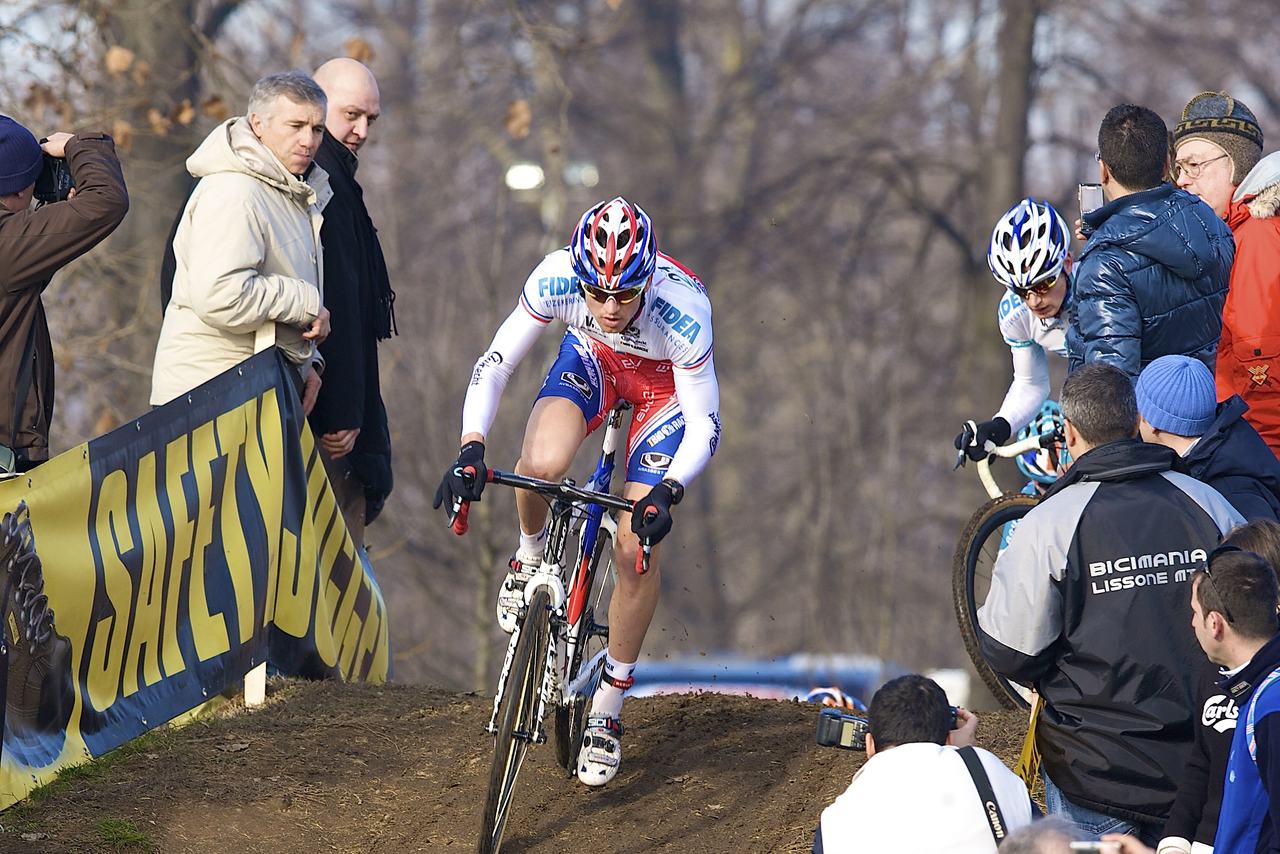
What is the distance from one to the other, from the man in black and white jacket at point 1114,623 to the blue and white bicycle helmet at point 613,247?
6.11 feet

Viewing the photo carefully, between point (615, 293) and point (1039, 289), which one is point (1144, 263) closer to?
point (1039, 289)

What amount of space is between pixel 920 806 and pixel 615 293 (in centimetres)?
275

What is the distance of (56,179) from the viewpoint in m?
6.79

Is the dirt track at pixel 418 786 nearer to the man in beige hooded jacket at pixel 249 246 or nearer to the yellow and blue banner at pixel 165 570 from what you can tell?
the yellow and blue banner at pixel 165 570

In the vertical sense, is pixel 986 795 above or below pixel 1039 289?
below

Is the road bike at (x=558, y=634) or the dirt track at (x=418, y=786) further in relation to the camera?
the dirt track at (x=418, y=786)

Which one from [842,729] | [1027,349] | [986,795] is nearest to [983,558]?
[1027,349]

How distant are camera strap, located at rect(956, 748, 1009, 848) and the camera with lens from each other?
0.29 metres

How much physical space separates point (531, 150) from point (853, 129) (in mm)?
5651

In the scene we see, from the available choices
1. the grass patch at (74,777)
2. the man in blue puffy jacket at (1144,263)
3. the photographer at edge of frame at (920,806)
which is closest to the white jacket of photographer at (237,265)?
the grass patch at (74,777)

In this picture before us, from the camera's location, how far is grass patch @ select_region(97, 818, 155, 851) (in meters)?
6.18

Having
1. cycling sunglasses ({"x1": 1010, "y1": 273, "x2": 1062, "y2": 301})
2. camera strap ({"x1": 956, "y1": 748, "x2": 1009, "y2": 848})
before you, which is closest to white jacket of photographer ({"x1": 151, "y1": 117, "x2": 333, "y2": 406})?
cycling sunglasses ({"x1": 1010, "y1": 273, "x2": 1062, "y2": 301})

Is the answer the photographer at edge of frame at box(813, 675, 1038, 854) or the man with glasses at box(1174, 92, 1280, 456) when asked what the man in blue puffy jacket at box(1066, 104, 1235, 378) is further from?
the photographer at edge of frame at box(813, 675, 1038, 854)

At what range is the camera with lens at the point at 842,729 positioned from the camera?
4352 millimetres
